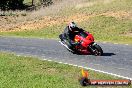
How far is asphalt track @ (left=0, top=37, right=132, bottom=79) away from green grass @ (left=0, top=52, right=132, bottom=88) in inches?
56.8

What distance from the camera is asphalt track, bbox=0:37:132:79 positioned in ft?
59.2

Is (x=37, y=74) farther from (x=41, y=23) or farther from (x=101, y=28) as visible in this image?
(x=41, y=23)

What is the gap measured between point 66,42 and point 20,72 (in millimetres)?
7554

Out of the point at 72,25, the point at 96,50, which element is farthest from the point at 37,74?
the point at 72,25

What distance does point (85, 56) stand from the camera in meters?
21.5

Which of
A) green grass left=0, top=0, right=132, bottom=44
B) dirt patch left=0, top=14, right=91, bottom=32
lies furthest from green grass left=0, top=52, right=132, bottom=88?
dirt patch left=0, top=14, right=91, bottom=32

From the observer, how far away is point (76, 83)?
14.3 meters

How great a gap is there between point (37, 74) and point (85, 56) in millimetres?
6232

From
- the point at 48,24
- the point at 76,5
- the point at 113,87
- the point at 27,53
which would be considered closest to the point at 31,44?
the point at 27,53

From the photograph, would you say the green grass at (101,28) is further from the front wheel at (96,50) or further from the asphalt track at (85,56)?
the front wheel at (96,50)

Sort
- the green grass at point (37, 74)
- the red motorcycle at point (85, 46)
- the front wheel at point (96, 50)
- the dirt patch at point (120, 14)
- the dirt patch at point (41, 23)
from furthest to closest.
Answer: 1. the dirt patch at point (41, 23)
2. the dirt patch at point (120, 14)
3. the red motorcycle at point (85, 46)
4. the front wheel at point (96, 50)
5. the green grass at point (37, 74)

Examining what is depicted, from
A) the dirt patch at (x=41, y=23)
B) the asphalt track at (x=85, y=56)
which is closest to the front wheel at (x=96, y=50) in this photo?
the asphalt track at (x=85, y=56)

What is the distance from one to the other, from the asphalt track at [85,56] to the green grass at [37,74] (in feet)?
4.73

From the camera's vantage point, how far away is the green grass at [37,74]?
14131mm
